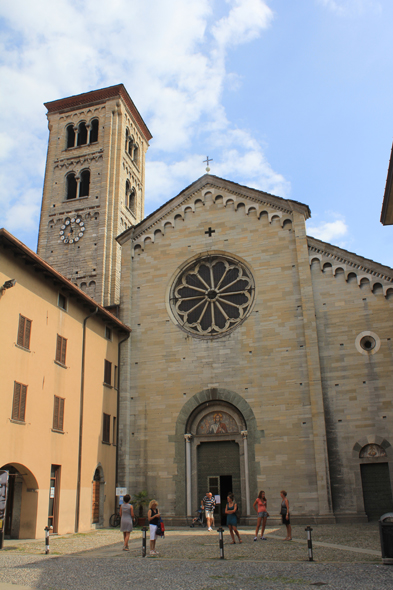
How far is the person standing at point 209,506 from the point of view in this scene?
70.4 feet

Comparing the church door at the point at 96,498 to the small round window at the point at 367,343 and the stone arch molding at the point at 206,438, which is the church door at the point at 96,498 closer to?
the stone arch molding at the point at 206,438

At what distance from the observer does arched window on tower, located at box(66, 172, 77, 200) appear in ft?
141

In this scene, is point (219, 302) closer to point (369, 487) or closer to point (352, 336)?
point (352, 336)

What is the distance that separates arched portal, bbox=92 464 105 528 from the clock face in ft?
69.2

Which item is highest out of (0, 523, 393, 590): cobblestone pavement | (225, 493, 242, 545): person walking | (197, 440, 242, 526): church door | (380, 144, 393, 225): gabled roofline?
(380, 144, 393, 225): gabled roofline

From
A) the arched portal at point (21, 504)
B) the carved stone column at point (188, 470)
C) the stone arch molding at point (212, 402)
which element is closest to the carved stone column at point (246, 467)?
the stone arch molding at point (212, 402)

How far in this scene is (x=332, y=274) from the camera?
85.5ft

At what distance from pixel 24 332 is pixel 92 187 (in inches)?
962

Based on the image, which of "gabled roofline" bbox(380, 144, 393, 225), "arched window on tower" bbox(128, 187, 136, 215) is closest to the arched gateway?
"gabled roofline" bbox(380, 144, 393, 225)

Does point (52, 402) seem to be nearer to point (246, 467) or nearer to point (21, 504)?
point (21, 504)

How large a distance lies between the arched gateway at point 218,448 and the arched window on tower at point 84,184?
2331 cm

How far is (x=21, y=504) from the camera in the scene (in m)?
19.2

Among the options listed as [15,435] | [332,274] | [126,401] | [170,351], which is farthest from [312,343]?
[15,435]

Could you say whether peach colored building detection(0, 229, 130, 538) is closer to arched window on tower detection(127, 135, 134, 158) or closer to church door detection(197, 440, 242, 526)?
church door detection(197, 440, 242, 526)
